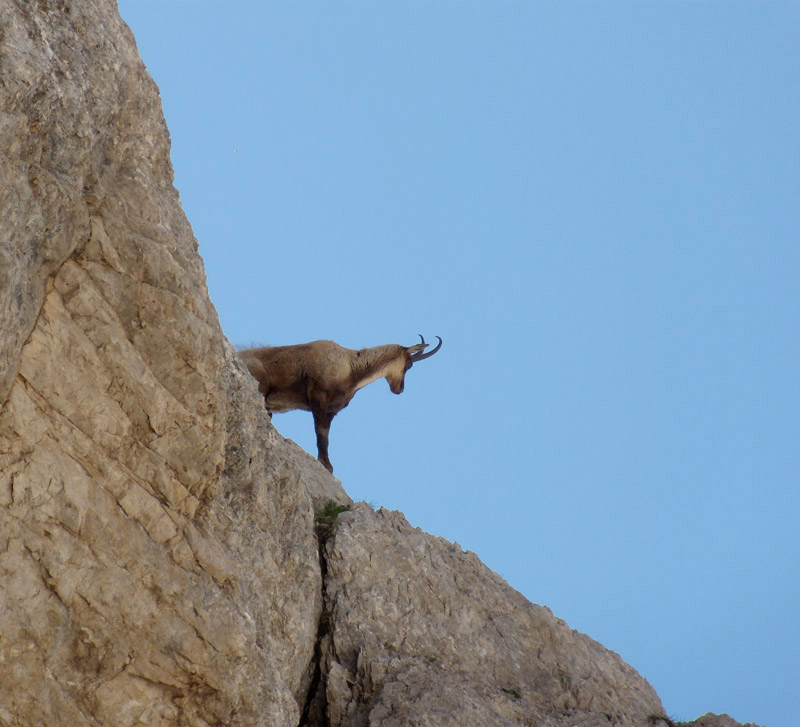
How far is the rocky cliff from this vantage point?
199 inches

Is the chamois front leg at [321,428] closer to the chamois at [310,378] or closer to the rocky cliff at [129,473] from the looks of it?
the chamois at [310,378]

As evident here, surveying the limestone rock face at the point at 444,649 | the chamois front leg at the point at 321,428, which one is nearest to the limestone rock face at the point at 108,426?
the limestone rock face at the point at 444,649

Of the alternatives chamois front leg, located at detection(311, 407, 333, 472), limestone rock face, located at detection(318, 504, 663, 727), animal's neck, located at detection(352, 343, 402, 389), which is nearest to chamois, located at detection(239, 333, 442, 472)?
chamois front leg, located at detection(311, 407, 333, 472)

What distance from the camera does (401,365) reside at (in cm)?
1376

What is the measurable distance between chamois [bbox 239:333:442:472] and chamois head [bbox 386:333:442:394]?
3.58 ft

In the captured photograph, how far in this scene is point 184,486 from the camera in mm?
6059

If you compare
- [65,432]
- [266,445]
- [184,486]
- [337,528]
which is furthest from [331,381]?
[65,432]

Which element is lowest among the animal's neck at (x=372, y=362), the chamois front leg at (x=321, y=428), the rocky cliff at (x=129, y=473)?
the rocky cliff at (x=129, y=473)

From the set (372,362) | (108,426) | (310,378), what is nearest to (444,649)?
(108,426)

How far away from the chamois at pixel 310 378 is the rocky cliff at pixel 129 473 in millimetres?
4010

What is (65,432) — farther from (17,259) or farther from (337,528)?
(337,528)

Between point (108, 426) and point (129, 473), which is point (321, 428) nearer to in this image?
point (129, 473)

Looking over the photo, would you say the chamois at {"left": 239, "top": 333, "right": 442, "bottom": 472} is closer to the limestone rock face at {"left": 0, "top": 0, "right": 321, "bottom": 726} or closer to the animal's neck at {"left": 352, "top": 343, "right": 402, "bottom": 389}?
the animal's neck at {"left": 352, "top": 343, "right": 402, "bottom": 389}

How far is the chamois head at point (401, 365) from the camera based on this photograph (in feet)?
44.9
